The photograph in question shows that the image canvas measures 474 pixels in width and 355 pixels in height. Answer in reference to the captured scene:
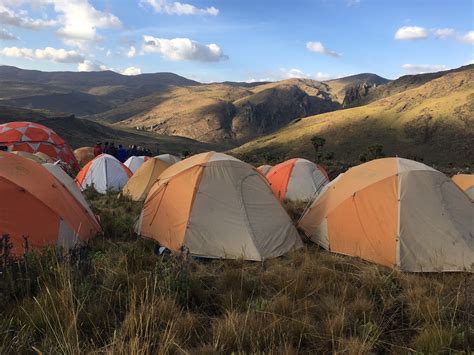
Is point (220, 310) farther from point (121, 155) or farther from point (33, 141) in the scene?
point (33, 141)

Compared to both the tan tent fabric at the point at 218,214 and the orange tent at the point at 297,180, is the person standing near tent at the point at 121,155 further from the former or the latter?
the tan tent fabric at the point at 218,214

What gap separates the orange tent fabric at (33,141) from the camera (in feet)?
75.0

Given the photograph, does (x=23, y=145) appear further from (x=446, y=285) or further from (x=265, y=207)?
(x=446, y=285)

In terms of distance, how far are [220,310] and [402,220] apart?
4.22 meters

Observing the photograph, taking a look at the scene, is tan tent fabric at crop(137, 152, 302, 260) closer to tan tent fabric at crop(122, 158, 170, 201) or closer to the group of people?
tan tent fabric at crop(122, 158, 170, 201)

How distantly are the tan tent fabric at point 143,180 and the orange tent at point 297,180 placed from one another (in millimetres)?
4563

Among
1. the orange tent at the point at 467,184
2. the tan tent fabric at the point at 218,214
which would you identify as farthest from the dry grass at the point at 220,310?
the orange tent at the point at 467,184

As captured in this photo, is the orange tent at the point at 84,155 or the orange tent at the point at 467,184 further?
the orange tent at the point at 84,155

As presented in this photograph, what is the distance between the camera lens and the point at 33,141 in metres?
23.4

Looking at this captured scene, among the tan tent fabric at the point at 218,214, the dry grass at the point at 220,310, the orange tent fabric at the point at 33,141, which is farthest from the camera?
the orange tent fabric at the point at 33,141

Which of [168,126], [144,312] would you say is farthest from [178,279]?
[168,126]

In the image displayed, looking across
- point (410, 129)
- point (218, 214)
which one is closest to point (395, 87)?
point (410, 129)

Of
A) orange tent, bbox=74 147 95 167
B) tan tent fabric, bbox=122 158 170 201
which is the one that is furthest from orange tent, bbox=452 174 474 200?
orange tent, bbox=74 147 95 167

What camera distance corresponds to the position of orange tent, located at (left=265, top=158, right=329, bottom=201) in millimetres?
15633
